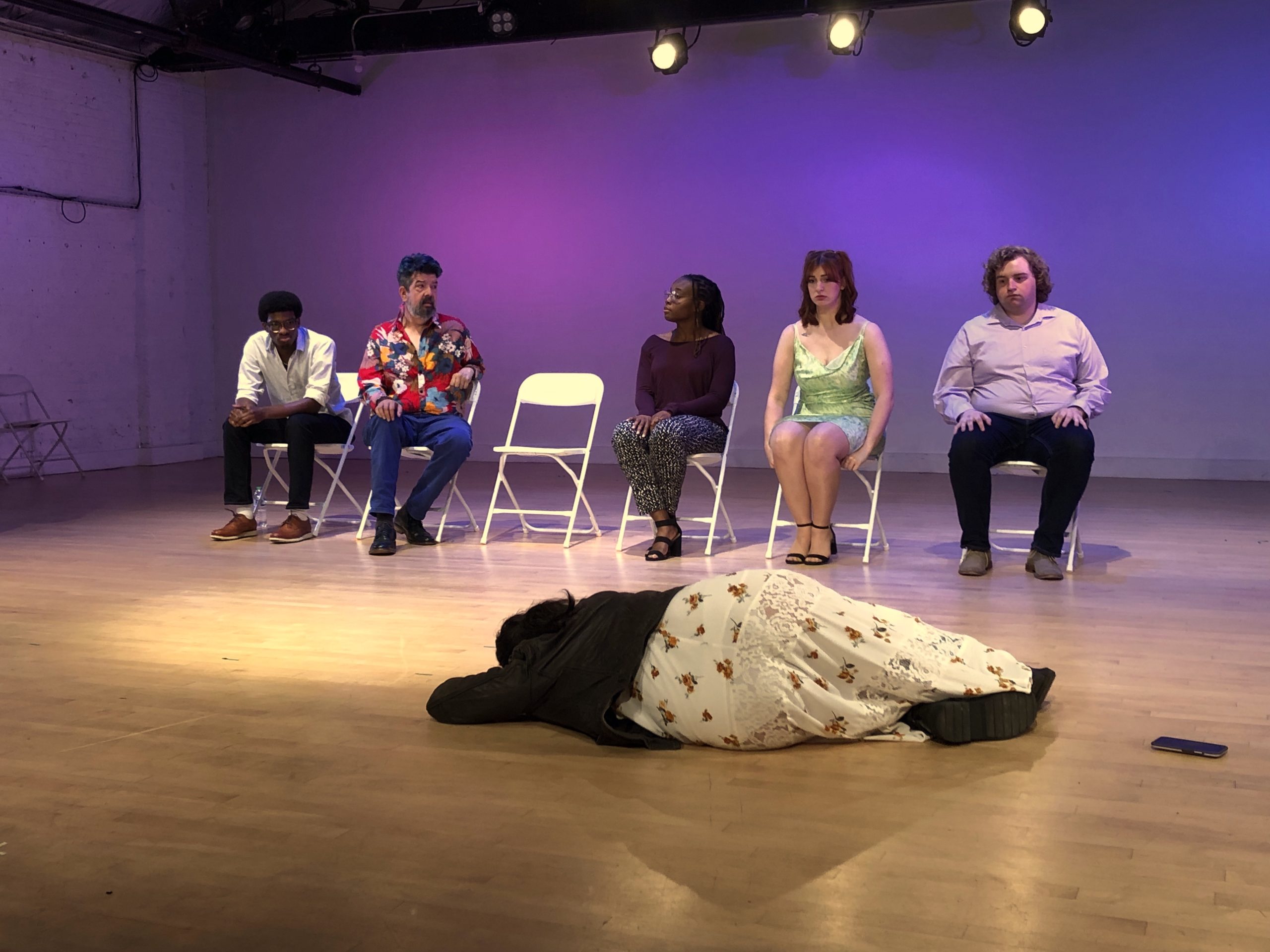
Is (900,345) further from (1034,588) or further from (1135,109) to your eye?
(1034,588)

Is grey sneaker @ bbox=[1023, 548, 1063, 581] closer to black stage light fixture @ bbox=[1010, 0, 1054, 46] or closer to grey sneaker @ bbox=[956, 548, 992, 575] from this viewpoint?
grey sneaker @ bbox=[956, 548, 992, 575]

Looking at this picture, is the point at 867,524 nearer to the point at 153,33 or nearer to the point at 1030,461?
the point at 1030,461

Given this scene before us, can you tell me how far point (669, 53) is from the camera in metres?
8.80

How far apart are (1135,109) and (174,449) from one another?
7869mm

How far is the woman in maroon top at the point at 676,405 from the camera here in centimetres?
555

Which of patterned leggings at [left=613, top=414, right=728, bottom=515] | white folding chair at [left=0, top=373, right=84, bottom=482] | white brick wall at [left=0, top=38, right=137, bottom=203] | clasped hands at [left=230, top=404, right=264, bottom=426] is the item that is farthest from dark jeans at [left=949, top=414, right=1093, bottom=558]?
white brick wall at [left=0, top=38, right=137, bottom=203]

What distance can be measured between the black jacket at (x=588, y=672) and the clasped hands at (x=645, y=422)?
2.69 meters

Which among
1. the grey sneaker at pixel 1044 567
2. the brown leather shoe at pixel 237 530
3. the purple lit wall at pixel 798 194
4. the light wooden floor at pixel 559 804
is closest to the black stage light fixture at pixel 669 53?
the purple lit wall at pixel 798 194

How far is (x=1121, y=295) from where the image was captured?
858cm

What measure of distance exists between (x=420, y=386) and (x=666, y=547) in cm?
151

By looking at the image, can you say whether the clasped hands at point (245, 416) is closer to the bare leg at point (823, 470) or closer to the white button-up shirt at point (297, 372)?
the white button-up shirt at point (297, 372)

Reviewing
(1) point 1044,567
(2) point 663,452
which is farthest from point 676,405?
(1) point 1044,567

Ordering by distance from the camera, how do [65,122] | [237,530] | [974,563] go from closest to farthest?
[974,563], [237,530], [65,122]

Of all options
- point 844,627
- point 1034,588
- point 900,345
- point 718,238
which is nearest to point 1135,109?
point 900,345
